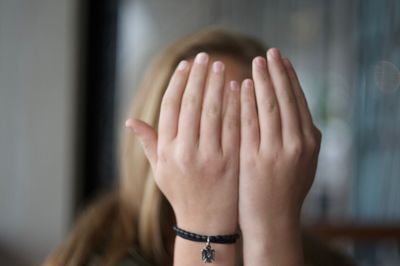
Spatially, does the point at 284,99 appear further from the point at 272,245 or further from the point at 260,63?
the point at 272,245

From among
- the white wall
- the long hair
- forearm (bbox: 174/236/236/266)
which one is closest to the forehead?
the long hair

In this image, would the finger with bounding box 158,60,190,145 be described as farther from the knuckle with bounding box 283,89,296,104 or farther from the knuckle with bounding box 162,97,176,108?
the knuckle with bounding box 283,89,296,104

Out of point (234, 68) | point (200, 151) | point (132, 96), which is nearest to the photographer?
point (200, 151)

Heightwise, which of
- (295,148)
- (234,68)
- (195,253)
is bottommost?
(195,253)

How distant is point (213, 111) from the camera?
48 centimetres

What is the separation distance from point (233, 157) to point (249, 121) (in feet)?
0.13

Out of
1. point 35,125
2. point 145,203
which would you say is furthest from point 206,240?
point 35,125

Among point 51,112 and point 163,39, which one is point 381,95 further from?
point 51,112

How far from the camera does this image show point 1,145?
1.53 meters

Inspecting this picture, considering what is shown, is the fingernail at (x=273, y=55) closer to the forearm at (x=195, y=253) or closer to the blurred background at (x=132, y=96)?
the forearm at (x=195, y=253)

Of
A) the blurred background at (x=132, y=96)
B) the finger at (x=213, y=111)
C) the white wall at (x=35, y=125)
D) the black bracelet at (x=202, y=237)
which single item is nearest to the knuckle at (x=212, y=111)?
the finger at (x=213, y=111)

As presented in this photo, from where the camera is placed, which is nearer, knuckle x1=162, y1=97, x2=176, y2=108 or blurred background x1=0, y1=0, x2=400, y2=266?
knuckle x1=162, y1=97, x2=176, y2=108

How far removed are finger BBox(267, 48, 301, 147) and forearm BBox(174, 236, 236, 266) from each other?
0.12m

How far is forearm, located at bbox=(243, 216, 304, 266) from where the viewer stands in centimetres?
49
